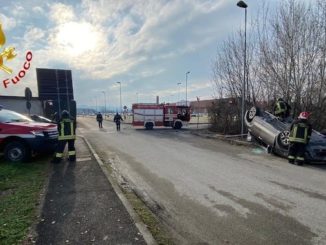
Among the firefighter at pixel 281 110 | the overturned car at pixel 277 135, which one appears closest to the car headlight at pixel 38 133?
the overturned car at pixel 277 135

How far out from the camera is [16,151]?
32.6 feet

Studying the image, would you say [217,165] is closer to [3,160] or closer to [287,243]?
[287,243]

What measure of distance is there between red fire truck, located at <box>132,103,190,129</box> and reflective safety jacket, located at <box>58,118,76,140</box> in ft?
62.4

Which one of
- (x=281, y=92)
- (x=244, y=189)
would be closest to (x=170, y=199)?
(x=244, y=189)

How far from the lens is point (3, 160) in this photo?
1038cm

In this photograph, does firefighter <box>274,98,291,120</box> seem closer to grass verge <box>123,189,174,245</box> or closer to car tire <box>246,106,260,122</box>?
car tire <box>246,106,260,122</box>

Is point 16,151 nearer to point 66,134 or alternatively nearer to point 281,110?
point 66,134

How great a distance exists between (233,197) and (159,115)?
2393 cm

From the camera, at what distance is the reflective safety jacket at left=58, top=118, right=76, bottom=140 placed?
33.7 feet

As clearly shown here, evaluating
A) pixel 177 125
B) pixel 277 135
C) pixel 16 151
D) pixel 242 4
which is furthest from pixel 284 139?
pixel 177 125

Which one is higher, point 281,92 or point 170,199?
point 281,92

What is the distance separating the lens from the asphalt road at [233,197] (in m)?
4.55

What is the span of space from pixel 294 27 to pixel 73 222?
16083 mm

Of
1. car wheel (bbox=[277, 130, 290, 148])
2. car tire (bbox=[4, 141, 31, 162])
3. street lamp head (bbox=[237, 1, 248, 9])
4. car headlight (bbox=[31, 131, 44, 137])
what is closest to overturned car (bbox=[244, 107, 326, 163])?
car wheel (bbox=[277, 130, 290, 148])
